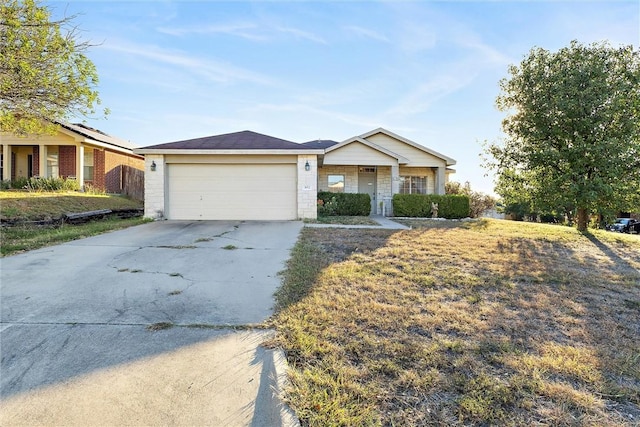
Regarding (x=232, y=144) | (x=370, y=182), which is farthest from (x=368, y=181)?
(x=232, y=144)

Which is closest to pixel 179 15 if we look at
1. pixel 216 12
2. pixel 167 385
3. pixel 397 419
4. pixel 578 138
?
pixel 216 12

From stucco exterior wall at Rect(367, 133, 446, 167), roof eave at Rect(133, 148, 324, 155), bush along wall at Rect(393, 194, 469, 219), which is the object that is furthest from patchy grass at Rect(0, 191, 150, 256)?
stucco exterior wall at Rect(367, 133, 446, 167)

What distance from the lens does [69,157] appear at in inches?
674

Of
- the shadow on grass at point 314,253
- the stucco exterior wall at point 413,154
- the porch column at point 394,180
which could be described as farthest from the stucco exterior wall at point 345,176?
the shadow on grass at point 314,253

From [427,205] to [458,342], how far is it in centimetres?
1351

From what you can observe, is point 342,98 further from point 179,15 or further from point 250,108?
point 179,15

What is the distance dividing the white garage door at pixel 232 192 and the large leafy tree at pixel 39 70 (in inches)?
141

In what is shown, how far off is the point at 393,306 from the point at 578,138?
36.6 feet

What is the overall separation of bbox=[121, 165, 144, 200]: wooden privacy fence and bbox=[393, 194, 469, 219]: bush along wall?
13.9 metres

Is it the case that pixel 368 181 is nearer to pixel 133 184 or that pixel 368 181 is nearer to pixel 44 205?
pixel 133 184

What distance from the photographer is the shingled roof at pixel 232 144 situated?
11.6 meters

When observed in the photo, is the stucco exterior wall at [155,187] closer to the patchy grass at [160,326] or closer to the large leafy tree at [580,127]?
the patchy grass at [160,326]

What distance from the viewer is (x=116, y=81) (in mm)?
11703

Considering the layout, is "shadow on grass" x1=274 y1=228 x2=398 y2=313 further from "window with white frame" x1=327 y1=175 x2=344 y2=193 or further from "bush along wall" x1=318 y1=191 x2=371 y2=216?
"window with white frame" x1=327 y1=175 x2=344 y2=193
